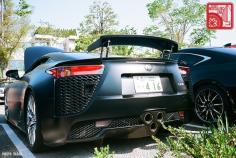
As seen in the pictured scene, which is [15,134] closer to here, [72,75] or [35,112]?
[35,112]

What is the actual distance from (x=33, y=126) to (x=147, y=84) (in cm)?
145

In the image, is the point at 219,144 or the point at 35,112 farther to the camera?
the point at 35,112

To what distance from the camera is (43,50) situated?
605 centimetres

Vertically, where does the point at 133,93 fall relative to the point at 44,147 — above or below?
above

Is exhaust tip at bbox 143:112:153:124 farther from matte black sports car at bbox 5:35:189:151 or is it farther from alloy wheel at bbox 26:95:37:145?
alloy wheel at bbox 26:95:37:145

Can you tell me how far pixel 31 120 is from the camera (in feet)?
15.2

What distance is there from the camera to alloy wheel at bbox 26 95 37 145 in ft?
14.7

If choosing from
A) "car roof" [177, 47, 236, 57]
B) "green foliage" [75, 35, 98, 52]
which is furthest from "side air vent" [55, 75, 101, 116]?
"green foliage" [75, 35, 98, 52]

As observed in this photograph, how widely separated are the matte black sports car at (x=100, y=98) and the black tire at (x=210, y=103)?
1.64m

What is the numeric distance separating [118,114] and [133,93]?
298 millimetres

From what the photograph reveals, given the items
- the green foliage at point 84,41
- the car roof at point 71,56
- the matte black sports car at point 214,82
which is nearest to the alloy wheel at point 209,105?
the matte black sports car at point 214,82

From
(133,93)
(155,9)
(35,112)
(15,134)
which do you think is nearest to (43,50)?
(15,134)

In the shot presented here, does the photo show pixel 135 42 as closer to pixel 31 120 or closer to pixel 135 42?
pixel 135 42

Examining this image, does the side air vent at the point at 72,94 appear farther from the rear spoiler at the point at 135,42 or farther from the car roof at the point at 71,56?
the rear spoiler at the point at 135,42
